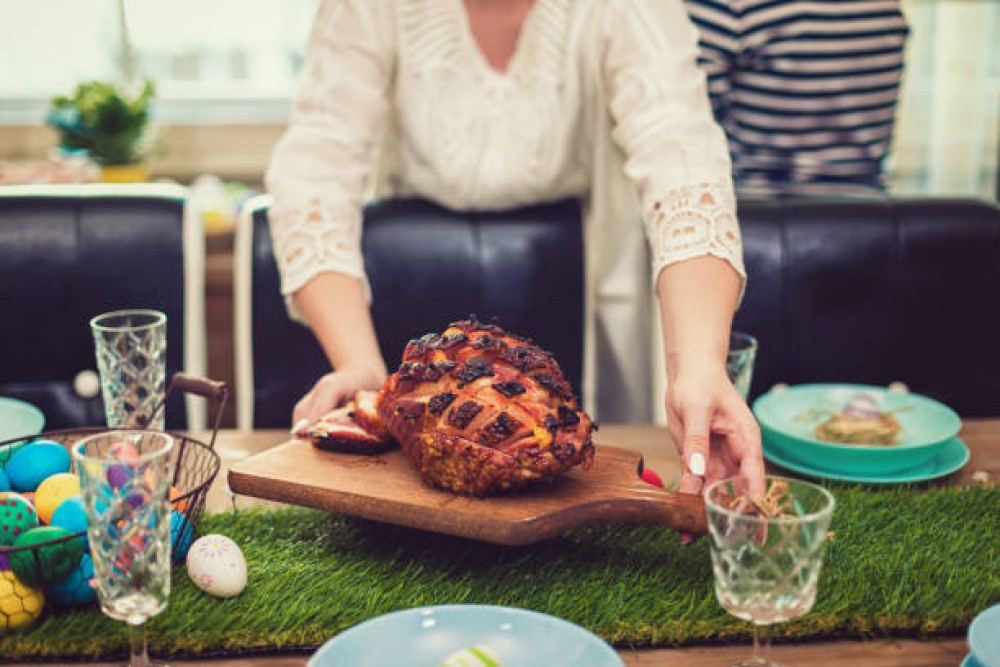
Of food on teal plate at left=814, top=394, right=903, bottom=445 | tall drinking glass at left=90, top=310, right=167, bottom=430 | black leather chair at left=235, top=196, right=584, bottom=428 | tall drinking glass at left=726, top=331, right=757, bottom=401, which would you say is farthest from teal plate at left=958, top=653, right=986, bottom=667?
black leather chair at left=235, top=196, right=584, bottom=428

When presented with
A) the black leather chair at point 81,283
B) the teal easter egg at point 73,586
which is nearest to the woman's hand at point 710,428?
the teal easter egg at point 73,586

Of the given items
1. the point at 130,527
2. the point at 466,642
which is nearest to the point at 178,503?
the point at 130,527

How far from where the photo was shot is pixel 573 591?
1083 mm

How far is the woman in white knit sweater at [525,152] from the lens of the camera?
1519mm

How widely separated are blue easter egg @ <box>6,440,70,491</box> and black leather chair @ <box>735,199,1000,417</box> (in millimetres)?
1259

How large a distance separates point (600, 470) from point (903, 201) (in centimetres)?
119

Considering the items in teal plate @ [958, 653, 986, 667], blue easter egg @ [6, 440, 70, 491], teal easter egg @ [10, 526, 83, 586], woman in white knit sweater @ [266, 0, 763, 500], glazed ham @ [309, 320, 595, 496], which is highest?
woman in white knit sweater @ [266, 0, 763, 500]

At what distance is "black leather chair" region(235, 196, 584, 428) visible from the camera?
1970mm

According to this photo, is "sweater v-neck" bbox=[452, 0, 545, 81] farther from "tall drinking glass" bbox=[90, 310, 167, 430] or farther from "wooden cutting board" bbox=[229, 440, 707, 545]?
"wooden cutting board" bbox=[229, 440, 707, 545]

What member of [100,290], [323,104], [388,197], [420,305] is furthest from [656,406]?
[100,290]

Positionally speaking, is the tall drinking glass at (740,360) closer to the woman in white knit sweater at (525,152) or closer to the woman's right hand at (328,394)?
the woman in white knit sweater at (525,152)

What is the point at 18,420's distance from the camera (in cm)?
149

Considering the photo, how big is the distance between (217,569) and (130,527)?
206 mm

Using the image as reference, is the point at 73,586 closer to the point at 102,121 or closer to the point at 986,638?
the point at 986,638
